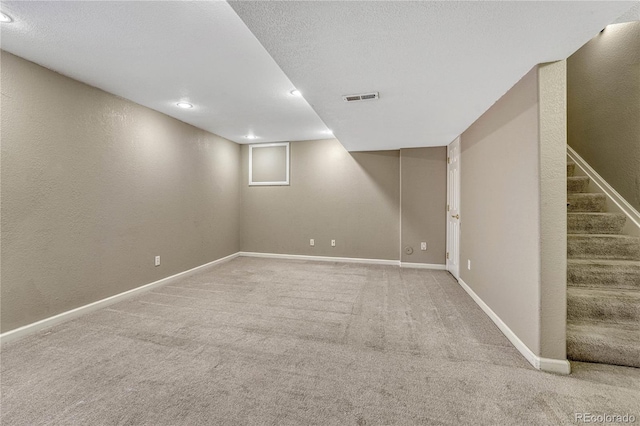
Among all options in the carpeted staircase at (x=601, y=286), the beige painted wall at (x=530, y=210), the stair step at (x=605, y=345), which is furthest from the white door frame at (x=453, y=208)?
the stair step at (x=605, y=345)

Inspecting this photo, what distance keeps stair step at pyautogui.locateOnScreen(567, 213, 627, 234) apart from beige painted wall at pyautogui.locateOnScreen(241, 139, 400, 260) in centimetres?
242

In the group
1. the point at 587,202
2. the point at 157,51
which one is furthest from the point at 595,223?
the point at 157,51

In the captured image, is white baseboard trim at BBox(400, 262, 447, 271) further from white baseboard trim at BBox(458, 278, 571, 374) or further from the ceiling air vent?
the ceiling air vent

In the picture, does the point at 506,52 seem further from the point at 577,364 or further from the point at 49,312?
the point at 49,312

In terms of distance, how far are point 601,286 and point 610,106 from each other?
203cm

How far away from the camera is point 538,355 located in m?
1.75

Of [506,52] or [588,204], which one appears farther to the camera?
[588,204]

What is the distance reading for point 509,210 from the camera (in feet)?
7.09

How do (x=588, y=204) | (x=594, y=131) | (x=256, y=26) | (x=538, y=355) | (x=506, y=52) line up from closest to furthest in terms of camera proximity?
(x=256, y=26)
(x=506, y=52)
(x=538, y=355)
(x=588, y=204)
(x=594, y=131)

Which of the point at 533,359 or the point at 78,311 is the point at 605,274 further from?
the point at 78,311

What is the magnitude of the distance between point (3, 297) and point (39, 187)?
960 mm

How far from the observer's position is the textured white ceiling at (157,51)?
164cm

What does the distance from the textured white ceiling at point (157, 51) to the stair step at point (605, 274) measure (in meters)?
3.20

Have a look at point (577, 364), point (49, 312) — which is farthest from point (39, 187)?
point (577, 364)
